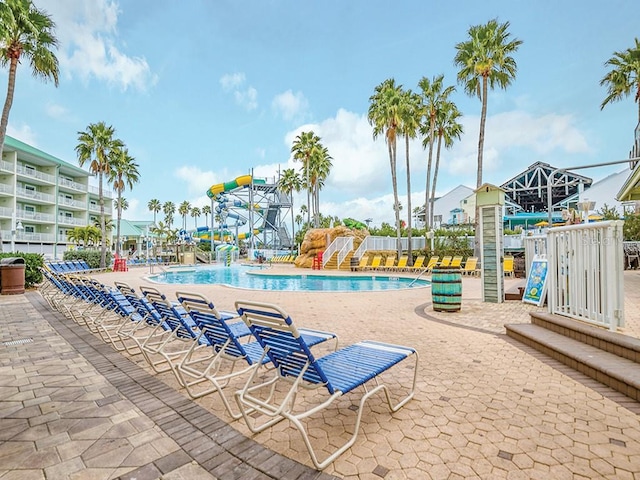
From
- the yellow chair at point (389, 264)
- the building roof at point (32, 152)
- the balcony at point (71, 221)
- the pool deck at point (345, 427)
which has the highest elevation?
the building roof at point (32, 152)

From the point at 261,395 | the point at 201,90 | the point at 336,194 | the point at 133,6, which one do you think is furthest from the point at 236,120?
the point at 336,194

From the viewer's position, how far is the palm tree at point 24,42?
12.1 meters

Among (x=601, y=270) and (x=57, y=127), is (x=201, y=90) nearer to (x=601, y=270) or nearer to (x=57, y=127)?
(x=57, y=127)

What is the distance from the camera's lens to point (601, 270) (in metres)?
4.31

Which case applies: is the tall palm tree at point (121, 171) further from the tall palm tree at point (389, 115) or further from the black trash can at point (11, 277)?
the tall palm tree at point (389, 115)

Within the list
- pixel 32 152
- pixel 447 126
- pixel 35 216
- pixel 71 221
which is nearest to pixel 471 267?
pixel 447 126

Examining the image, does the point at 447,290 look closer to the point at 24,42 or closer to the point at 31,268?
the point at 31,268

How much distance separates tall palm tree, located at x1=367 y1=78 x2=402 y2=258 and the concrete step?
17.9 m

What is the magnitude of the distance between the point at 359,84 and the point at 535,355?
2231 centimetres

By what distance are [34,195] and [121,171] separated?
1366 cm

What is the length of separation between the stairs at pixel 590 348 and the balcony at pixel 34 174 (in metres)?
42.3

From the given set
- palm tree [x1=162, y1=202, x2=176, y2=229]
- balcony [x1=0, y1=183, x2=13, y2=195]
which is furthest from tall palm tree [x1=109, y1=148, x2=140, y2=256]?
palm tree [x1=162, y1=202, x2=176, y2=229]

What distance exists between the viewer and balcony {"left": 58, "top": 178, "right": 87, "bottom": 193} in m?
37.6

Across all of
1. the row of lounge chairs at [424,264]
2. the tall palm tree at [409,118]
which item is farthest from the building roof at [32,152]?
the tall palm tree at [409,118]
